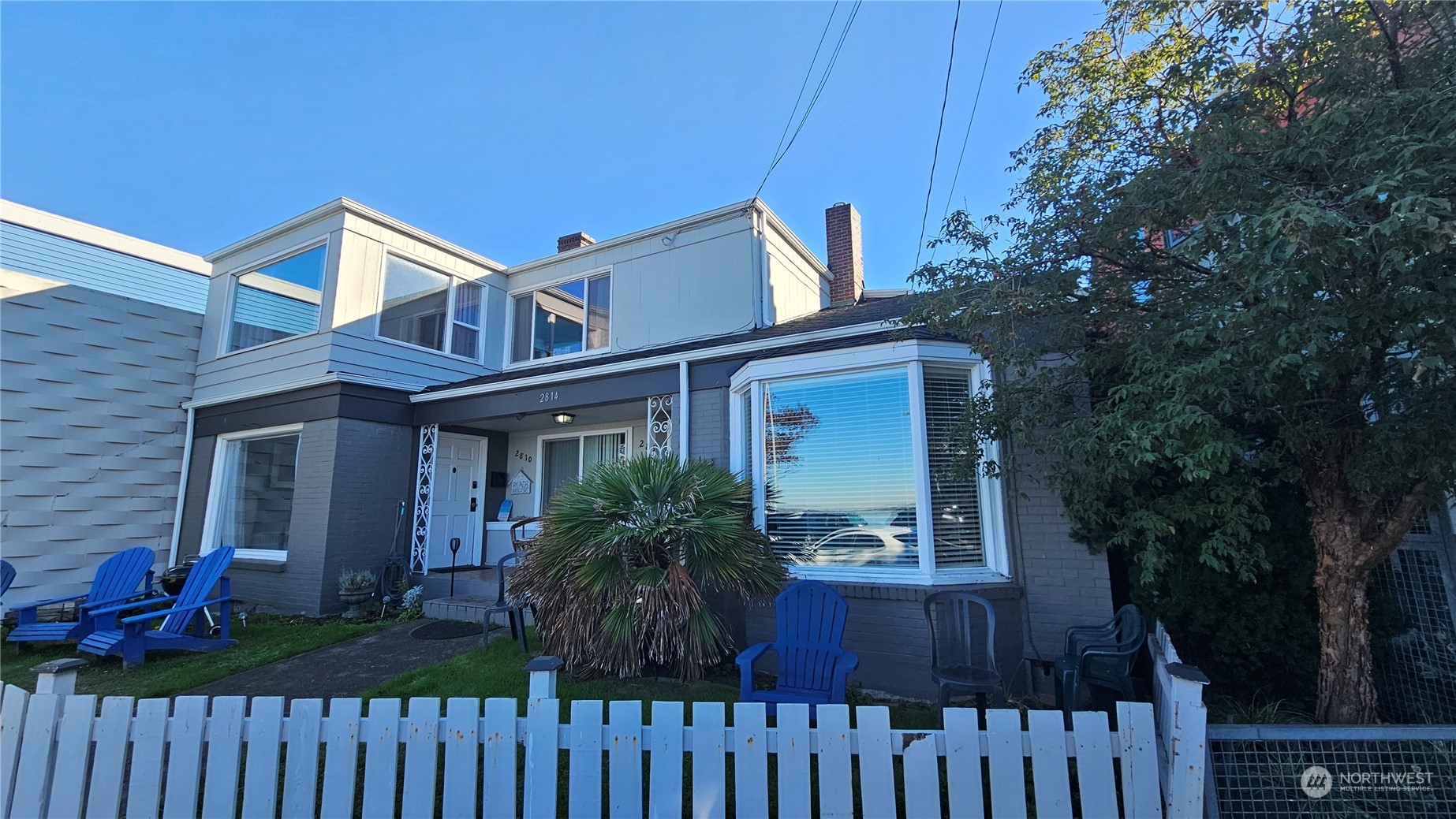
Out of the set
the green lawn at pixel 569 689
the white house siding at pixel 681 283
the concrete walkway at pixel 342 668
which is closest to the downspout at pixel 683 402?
the white house siding at pixel 681 283

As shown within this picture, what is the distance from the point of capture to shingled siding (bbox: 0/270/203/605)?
343 inches

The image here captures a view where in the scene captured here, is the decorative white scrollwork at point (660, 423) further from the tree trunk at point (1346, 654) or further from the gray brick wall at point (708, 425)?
the tree trunk at point (1346, 654)

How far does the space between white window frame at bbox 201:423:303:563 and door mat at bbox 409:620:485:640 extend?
11.3 ft

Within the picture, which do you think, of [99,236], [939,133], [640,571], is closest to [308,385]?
[640,571]

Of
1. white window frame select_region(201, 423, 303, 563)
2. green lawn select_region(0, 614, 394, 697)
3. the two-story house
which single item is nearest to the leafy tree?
the two-story house

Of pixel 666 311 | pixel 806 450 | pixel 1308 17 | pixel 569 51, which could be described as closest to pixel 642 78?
pixel 569 51

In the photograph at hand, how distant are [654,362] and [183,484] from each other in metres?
8.97

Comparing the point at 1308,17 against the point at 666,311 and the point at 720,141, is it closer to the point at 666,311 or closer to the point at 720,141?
the point at 720,141

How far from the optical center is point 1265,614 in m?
4.53

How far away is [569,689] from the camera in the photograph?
498 centimetres

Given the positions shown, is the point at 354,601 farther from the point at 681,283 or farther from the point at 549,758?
the point at 549,758

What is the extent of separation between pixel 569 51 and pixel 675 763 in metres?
8.39

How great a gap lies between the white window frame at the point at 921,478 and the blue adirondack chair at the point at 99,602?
738 cm

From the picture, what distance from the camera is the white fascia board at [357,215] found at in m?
9.29
